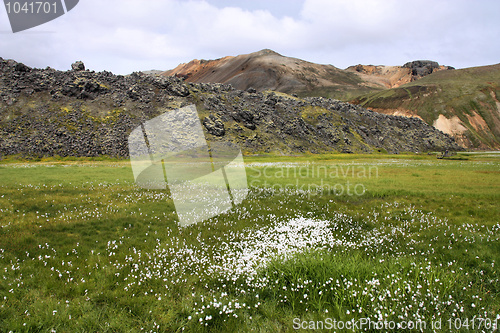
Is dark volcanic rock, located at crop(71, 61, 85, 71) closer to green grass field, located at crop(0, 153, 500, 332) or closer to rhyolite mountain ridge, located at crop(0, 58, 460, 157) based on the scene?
rhyolite mountain ridge, located at crop(0, 58, 460, 157)

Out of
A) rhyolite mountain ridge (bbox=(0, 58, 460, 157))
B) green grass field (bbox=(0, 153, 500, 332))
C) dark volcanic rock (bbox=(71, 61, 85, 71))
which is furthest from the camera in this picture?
dark volcanic rock (bbox=(71, 61, 85, 71))

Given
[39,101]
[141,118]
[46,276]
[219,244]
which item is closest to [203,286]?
[219,244]

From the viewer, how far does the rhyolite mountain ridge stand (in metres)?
86.6

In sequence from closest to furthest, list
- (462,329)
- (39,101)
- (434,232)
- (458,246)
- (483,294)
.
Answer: (462,329)
(483,294)
(458,246)
(434,232)
(39,101)

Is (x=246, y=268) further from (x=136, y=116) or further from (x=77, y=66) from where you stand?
(x=77, y=66)

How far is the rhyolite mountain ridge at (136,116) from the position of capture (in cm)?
8656

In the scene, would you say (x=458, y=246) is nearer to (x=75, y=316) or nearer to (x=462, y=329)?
(x=462, y=329)

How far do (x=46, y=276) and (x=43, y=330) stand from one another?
3.05 meters

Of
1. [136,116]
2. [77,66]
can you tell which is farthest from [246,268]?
[77,66]

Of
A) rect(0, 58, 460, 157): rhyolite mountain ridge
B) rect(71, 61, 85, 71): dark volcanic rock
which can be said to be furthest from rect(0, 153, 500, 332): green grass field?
rect(71, 61, 85, 71): dark volcanic rock

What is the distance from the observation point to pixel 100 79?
374 feet

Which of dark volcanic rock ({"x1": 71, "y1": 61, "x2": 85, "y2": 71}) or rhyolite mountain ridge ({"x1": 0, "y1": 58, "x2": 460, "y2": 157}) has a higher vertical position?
dark volcanic rock ({"x1": 71, "y1": 61, "x2": 85, "y2": 71})

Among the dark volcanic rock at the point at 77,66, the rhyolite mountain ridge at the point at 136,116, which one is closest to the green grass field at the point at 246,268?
the rhyolite mountain ridge at the point at 136,116

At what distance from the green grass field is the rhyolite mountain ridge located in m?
80.6
